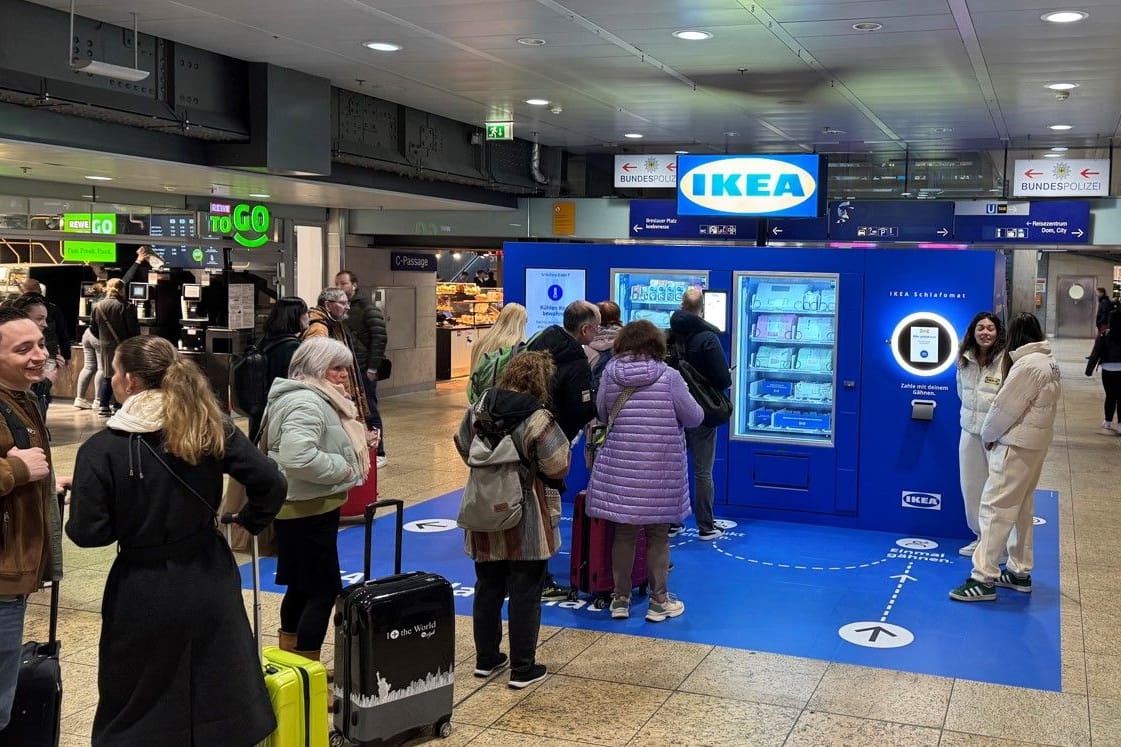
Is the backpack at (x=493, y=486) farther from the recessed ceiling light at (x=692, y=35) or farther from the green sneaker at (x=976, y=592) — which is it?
the recessed ceiling light at (x=692, y=35)

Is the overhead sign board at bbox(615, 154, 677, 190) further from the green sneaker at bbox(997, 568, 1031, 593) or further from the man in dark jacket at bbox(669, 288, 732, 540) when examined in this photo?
the green sneaker at bbox(997, 568, 1031, 593)

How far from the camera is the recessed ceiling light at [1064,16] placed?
6570mm

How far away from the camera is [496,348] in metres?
5.78

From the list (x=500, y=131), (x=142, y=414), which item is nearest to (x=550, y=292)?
(x=500, y=131)

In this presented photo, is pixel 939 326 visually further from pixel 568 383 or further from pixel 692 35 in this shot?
pixel 568 383

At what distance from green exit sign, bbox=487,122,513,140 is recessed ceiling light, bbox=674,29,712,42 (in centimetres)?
398

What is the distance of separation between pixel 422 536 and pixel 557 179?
8046mm

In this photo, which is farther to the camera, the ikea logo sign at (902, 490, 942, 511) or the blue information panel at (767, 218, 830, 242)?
the blue information panel at (767, 218, 830, 242)

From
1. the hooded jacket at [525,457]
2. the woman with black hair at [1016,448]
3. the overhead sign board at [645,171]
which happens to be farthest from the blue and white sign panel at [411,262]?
the hooded jacket at [525,457]

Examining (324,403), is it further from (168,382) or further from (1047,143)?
(1047,143)

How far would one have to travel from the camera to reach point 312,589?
436 cm

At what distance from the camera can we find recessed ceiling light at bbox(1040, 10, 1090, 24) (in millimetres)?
6570

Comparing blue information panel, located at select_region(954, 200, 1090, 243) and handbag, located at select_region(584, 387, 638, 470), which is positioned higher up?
blue information panel, located at select_region(954, 200, 1090, 243)

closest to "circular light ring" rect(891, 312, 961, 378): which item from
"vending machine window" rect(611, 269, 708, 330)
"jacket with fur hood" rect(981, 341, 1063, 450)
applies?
"vending machine window" rect(611, 269, 708, 330)
